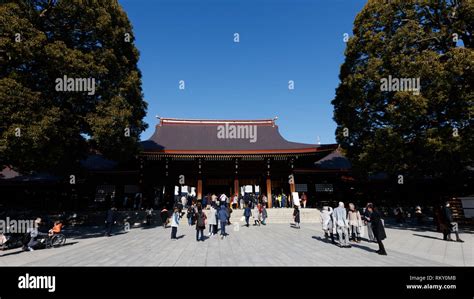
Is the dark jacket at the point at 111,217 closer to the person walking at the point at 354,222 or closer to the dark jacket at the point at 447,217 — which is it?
the person walking at the point at 354,222

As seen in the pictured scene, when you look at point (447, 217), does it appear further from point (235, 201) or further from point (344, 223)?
point (235, 201)

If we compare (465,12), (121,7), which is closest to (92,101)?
(121,7)

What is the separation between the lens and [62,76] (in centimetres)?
1108

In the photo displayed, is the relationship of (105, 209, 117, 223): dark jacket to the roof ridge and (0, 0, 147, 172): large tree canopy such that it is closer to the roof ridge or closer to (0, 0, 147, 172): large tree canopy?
(0, 0, 147, 172): large tree canopy

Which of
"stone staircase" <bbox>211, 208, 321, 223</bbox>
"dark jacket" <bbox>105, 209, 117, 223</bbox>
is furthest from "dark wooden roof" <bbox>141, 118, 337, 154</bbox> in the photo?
"dark jacket" <bbox>105, 209, 117, 223</bbox>

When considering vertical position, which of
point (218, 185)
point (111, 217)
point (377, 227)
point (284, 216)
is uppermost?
point (377, 227)

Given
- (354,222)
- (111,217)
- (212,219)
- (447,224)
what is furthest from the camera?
(111,217)

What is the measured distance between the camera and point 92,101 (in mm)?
12555

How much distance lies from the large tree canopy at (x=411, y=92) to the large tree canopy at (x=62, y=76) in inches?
535

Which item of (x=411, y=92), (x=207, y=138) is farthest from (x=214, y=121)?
(x=411, y=92)

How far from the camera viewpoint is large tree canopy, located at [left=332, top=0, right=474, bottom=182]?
11.1 metres

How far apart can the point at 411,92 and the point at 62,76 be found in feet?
54.6
